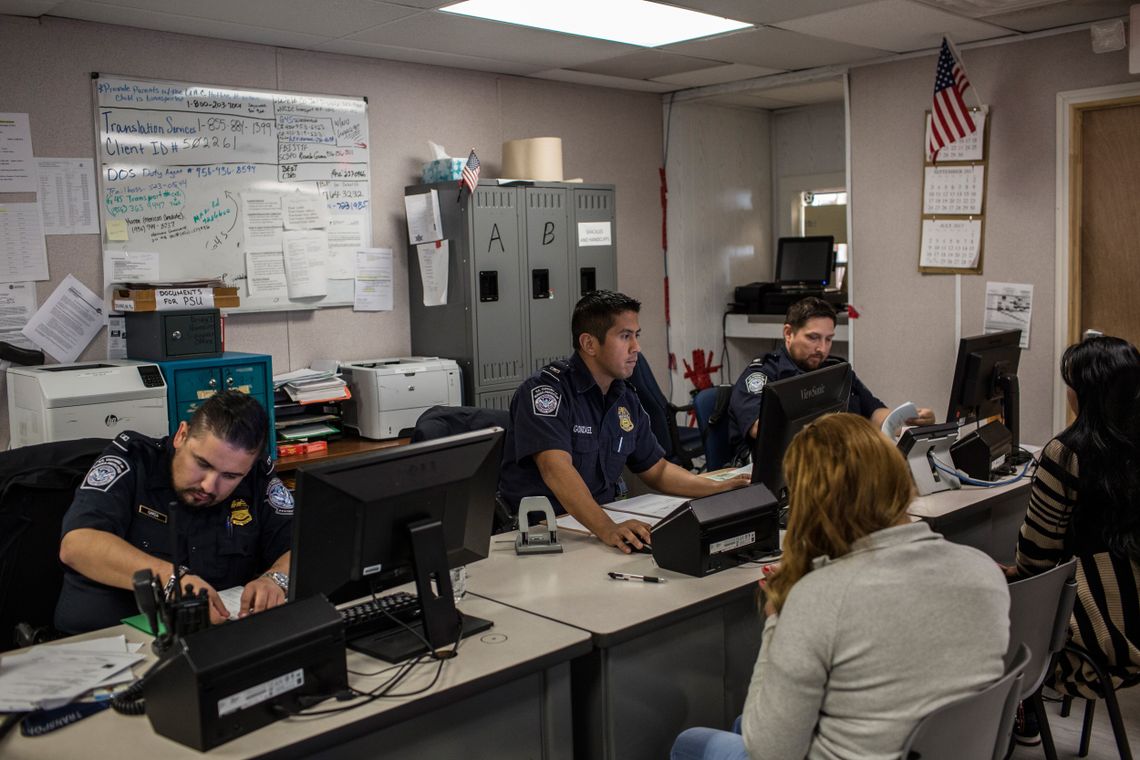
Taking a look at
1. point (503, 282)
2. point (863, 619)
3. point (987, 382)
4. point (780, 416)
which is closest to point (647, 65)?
point (503, 282)

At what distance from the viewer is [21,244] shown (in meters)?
4.03

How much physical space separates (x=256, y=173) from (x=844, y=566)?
3.69 metres

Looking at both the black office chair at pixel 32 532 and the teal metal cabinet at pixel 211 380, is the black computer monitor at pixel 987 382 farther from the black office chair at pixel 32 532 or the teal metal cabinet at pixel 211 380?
the black office chair at pixel 32 532

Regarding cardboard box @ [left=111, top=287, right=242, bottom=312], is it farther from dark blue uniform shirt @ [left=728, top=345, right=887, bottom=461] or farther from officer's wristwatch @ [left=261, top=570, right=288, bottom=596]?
dark blue uniform shirt @ [left=728, top=345, right=887, bottom=461]

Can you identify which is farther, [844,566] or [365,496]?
[365,496]

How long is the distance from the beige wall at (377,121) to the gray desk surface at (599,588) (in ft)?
7.87

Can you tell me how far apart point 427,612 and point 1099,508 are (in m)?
1.80

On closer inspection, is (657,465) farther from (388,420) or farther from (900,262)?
(900,262)

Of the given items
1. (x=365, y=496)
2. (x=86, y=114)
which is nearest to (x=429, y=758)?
(x=365, y=496)

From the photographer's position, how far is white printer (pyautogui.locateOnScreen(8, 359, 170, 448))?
3.64 m

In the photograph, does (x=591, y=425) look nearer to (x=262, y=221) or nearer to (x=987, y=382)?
(x=987, y=382)

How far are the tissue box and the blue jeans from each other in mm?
3380

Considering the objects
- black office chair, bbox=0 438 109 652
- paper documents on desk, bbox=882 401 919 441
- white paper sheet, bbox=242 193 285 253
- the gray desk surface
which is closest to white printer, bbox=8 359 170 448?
white paper sheet, bbox=242 193 285 253

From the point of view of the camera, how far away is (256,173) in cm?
466
